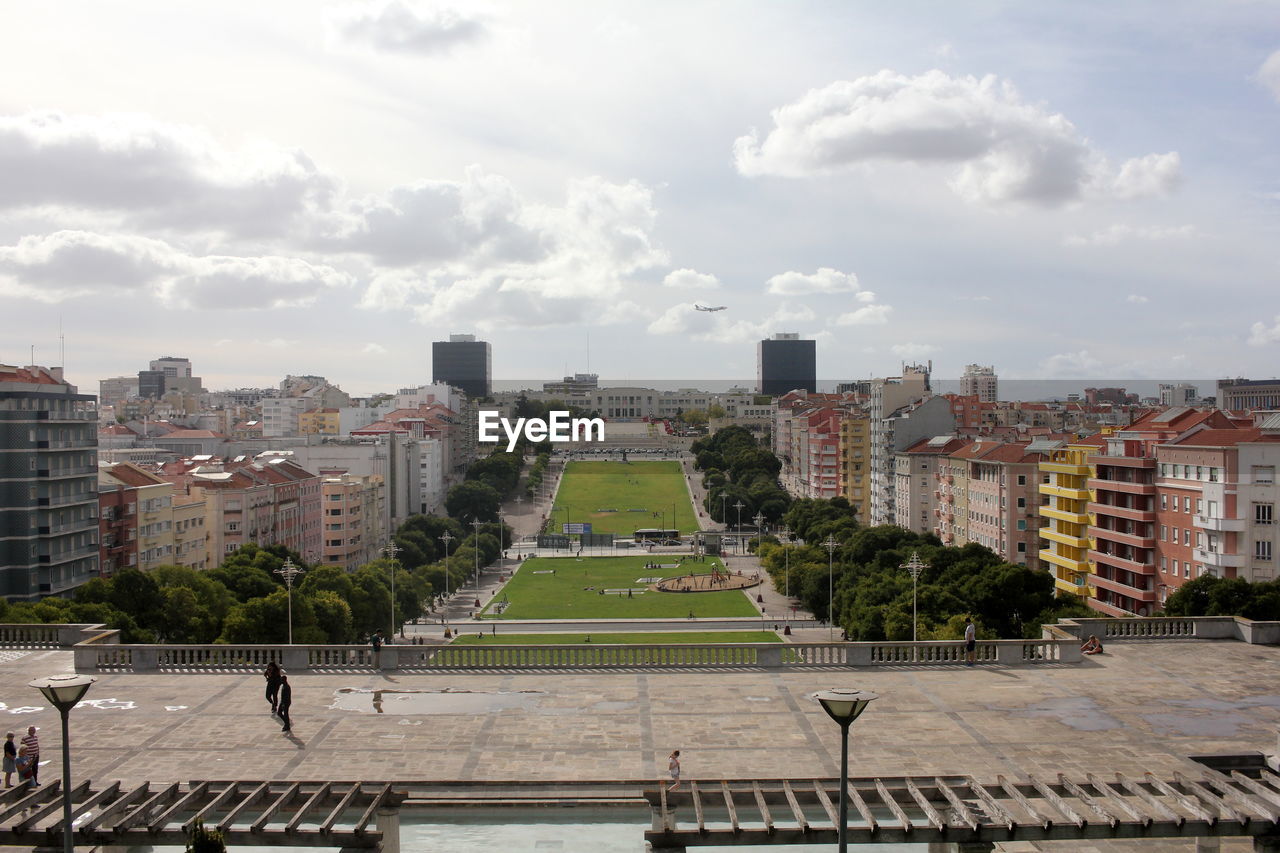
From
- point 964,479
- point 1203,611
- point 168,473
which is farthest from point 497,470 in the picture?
point 1203,611

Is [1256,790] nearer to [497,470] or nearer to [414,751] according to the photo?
[414,751]

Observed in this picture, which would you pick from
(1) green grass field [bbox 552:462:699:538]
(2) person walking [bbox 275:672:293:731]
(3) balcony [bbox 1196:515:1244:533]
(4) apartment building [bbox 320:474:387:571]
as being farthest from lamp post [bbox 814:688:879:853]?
(1) green grass field [bbox 552:462:699:538]

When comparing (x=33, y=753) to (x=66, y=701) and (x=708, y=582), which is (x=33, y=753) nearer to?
(x=66, y=701)

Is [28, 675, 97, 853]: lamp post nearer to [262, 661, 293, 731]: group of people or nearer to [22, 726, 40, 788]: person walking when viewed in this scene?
[22, 726, 40, 788]: person walking

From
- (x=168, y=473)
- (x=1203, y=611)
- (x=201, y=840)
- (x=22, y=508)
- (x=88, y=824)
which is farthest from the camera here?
(x=168, y=473)

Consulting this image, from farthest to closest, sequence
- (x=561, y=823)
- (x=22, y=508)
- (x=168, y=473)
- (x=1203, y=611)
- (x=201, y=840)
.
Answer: (x=168, y=473) < (x=22, y=508) < (x=1203, y=611) < (x=561, y=823) < (x=201, y=840)

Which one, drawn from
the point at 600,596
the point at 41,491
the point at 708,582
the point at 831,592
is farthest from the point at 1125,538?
the point at 41,491

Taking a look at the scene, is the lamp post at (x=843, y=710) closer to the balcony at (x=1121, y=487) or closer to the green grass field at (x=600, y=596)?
the balcony at (x=1121, y=487)
